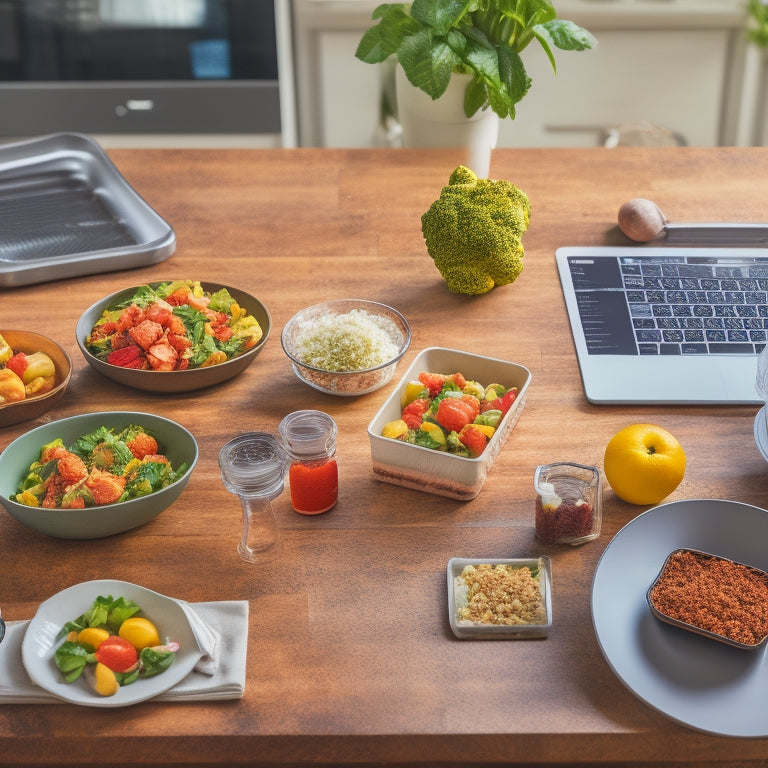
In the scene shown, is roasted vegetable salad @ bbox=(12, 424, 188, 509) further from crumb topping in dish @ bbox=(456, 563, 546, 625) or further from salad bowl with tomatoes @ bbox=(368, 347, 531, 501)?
crumb topping in dish @ bbox=(456, 563, 546, 625)

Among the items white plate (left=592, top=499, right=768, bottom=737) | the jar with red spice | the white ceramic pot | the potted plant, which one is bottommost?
white plate (left=592, top=499, right=768, bottom=737)

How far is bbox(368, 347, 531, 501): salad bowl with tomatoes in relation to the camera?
120 cm

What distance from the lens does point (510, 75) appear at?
180 cm

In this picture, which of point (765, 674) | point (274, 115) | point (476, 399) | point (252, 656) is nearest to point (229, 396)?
point (476, 399)

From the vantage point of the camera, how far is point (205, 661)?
0.99 meters

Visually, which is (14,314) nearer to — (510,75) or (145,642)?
(145,642)

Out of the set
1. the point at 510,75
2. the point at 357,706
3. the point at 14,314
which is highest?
the point at 510,75

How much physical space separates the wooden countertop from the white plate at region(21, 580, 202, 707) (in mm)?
25

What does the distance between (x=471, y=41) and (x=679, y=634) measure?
4.01 ft


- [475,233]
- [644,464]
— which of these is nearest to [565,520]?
[644,464]

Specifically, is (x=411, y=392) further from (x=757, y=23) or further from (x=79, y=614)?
(x=757, y=23)

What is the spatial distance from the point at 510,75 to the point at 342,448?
0.88m


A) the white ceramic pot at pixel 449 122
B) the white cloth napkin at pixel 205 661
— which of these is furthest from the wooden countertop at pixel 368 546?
the white ceramic pot at pixel 449 122

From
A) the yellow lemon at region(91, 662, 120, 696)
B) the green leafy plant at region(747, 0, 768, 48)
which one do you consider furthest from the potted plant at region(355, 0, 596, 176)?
the green leafy plant at region(747, 0, 768, 48)
